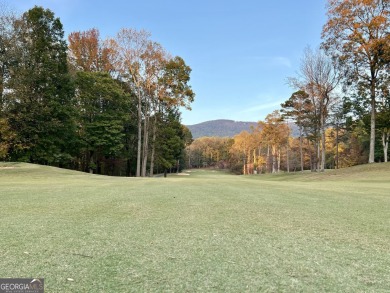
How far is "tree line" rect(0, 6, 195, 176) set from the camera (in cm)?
2108

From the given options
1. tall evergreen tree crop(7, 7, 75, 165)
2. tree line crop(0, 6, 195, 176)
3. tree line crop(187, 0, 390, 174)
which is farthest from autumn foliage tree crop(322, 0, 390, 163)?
tall evergreen tree crop(7, 7, 75, 165)

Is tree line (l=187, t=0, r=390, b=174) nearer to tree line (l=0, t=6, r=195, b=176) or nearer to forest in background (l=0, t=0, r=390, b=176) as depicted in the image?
forest in background (l=0, t=0, r=390, b=176)

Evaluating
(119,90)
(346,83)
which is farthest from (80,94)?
(346,83)

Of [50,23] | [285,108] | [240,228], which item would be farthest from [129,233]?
[285,108]

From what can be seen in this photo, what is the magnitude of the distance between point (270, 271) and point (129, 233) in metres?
1.82

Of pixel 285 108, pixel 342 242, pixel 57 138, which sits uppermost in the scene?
pixel 285 108

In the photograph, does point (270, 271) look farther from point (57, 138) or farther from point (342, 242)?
point (57, 138)

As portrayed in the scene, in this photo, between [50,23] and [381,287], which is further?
[50,23]

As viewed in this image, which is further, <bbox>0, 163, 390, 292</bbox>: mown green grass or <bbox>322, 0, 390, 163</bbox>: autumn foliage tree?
<bbox>322, 0, 390, 163</bbox>: autumn foliage tree

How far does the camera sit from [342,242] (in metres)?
3.26

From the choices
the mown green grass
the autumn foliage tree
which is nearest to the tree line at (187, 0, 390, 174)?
the autumn foliage tree

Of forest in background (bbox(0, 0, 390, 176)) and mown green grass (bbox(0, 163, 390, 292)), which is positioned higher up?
forest in background (bbox(0, 0, 390, 176))

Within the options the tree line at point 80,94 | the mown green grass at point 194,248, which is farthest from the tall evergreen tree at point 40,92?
the mown green grass at point 194,248

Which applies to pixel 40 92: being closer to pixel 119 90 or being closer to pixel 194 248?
pixel 119 90
